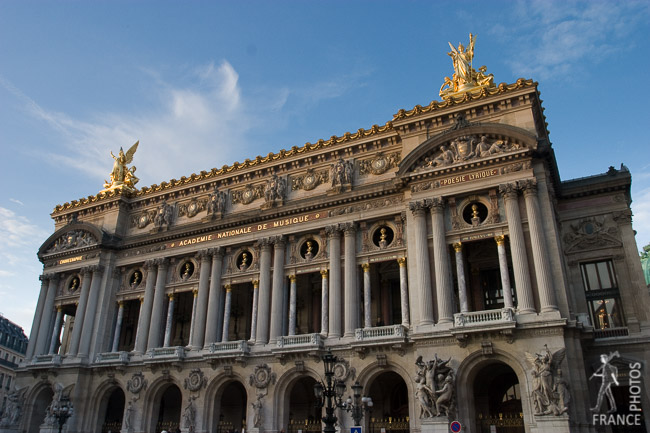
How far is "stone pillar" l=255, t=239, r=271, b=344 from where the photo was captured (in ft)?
112

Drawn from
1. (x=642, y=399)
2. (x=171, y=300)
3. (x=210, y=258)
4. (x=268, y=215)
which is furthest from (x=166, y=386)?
(x=642, y=399)

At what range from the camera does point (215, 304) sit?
1454 inches

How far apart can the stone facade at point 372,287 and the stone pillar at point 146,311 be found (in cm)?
15

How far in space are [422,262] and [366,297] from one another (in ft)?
13.5

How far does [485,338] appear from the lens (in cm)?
2662

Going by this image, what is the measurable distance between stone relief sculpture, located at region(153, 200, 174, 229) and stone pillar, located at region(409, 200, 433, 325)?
19.6 m

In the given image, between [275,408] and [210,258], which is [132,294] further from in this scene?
[275,408]

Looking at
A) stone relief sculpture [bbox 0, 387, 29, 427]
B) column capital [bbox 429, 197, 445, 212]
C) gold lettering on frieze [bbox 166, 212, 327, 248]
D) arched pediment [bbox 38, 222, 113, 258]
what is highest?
arched pediment [bbox 38, 222, 113, 258]

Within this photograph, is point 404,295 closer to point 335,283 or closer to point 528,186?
point 335,283

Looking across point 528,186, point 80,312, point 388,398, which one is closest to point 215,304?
point 80,312

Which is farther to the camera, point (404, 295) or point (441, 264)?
point (404, 295)

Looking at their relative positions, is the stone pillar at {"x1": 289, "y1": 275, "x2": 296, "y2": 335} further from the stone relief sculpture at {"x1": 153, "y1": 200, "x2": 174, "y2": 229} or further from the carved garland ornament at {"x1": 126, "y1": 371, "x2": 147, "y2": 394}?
the stone relief sculpture at {"x1": 153, "y1": 200, "x2": 174, "y2": 229}

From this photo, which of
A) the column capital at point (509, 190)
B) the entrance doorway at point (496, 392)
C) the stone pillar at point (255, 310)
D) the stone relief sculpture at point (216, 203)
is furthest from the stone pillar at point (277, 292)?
the column capital at point (509, 190)

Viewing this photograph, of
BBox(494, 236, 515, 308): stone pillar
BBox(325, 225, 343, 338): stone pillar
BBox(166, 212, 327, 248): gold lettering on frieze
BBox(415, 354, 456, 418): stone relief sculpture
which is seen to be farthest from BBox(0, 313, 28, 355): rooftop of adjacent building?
BBox(494, 236, 515, 308): stone pillar
